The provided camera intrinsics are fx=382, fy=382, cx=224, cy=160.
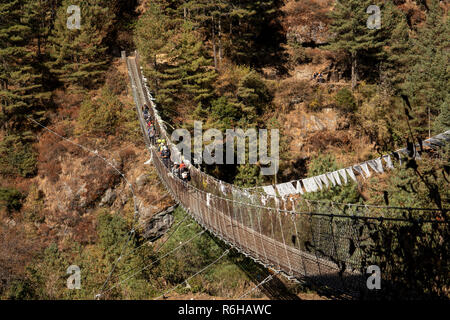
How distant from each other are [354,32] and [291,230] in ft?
56.7

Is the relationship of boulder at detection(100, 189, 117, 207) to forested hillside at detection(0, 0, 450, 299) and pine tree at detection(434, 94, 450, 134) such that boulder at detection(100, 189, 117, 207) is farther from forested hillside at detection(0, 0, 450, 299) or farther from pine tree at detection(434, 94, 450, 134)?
pine tree at detection(434, 94, 450, 134)

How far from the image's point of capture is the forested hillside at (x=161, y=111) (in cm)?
1719

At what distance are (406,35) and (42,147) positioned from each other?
2191 cm

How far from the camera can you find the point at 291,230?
8125 mm

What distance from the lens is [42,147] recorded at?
842 inches

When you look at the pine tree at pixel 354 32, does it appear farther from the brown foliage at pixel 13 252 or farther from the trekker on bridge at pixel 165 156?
the brown foliage at pixel 13 252
